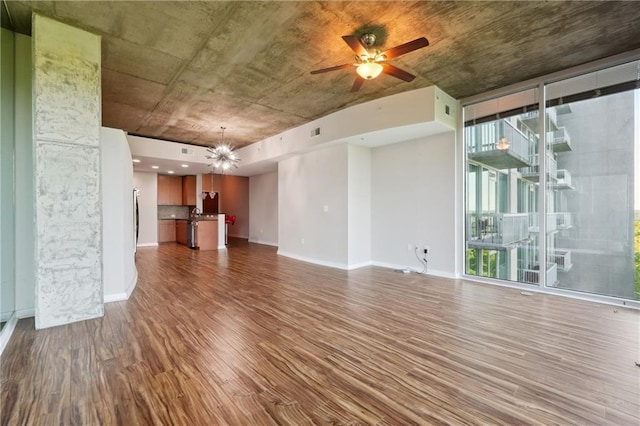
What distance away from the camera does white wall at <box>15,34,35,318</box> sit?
3.21 meters

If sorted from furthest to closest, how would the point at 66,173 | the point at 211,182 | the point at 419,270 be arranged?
the point at 211,182 → the point at 419,270 → the point at 66,173

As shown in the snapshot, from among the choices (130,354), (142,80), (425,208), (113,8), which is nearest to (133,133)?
(142,80)

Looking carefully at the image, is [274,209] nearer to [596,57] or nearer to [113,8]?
[113,8]

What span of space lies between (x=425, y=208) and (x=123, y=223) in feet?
16.7

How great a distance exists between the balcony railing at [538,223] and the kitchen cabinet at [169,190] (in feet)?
35.7

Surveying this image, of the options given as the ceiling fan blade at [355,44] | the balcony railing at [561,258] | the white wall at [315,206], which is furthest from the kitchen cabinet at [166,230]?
the balcony railing at [561,258]

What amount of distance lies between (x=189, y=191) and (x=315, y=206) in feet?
20.1

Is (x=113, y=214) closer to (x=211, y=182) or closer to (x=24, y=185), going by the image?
(x=24, y=185)

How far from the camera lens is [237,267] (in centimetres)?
613

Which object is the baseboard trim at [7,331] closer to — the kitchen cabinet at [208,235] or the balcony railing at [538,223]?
the kitchen cabinet at [208,235]

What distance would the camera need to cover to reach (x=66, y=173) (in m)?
3.04

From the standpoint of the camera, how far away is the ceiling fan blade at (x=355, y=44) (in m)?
2.79

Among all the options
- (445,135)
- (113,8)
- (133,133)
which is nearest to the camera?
(113,8)

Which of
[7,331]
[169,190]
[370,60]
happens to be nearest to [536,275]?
[370,60]
